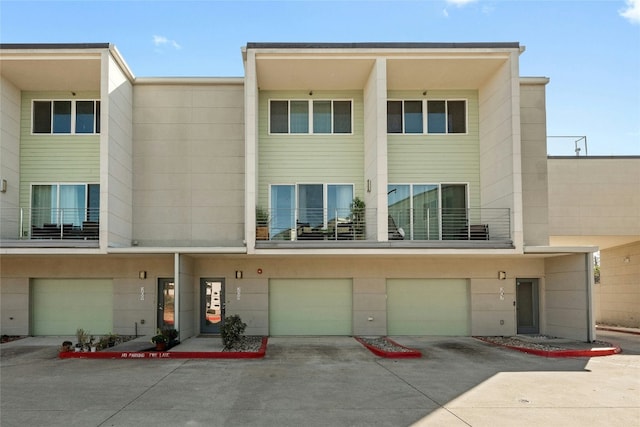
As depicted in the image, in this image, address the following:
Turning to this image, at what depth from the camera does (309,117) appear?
707 inches

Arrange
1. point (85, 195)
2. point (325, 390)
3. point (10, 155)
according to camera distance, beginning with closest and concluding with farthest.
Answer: point (325, 390) → point (10, 155) → point (85, 195)

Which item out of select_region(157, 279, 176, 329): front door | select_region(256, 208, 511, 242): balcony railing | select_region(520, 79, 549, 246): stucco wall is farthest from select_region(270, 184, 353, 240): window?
select_region(520, 79, 549, 246): stucco wall

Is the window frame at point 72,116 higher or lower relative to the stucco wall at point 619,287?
higher

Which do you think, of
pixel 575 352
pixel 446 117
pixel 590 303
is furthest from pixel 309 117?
pixel 575 352

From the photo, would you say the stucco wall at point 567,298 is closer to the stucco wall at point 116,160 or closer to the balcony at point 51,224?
the stucco wall at point 116,160

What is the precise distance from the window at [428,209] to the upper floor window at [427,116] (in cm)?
199

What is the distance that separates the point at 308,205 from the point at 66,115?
8790 millimetres

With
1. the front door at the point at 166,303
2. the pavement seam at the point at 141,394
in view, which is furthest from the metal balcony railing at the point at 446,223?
the pavement seam at the point at 141,394

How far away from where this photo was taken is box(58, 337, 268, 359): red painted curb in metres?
13.1

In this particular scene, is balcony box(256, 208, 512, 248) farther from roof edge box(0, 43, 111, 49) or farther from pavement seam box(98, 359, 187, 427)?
roof edge box(0, 43, 111, 49)

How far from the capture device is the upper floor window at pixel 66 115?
57.9 feet

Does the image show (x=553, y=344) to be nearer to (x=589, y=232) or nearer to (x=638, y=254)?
(x=589, y=232)

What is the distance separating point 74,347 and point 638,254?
20.2 m

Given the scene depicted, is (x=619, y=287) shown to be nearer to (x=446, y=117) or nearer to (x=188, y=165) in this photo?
(x=446, y=117)
